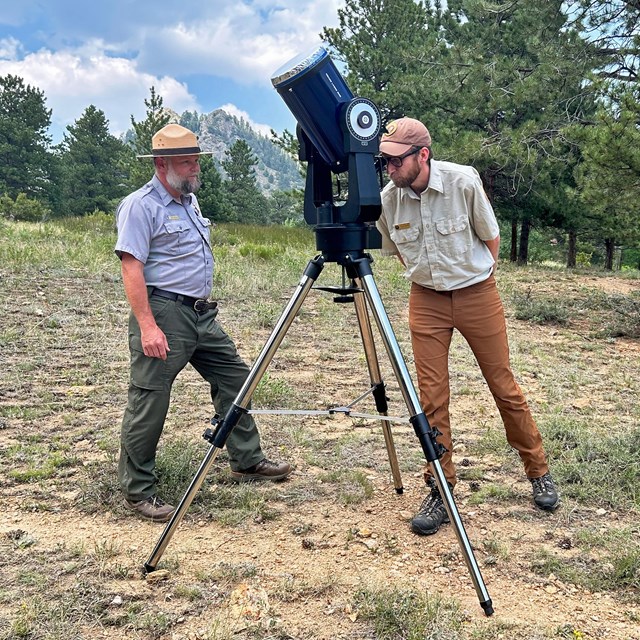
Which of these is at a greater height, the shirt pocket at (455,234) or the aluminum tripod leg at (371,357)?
the shirt pocket at (455,234)

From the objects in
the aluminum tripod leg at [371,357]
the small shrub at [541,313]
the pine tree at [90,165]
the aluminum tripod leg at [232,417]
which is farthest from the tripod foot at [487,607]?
the pine tree at [90,165]

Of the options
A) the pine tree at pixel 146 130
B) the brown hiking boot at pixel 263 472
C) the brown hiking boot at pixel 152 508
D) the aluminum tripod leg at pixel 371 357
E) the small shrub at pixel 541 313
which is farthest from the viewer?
the pine tree at pixel 146 130

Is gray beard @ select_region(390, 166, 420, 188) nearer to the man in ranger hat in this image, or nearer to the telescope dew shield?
the telescope dew shield

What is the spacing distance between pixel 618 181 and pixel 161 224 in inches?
254

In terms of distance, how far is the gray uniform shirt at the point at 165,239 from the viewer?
278 centimetres

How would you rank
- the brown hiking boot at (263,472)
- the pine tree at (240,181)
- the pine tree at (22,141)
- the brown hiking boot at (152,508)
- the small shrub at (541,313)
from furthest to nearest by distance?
the pine tree at (240,181) < the pine tree at (22,141) < the small shrub at (541,313) < the brown hiking boot at (263,472) < the brown hiking boot at (152,508)

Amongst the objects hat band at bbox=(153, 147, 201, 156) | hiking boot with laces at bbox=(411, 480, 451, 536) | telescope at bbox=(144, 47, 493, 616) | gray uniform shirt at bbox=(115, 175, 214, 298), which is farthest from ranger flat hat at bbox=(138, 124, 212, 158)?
hiking boot with laces at bbox=(411, 480, 451, 536)

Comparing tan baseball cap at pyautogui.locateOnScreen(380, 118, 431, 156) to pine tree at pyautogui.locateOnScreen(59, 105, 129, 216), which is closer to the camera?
tan baseball cap at pyautogui.locateOnScreen(380, 118, 431, 156)

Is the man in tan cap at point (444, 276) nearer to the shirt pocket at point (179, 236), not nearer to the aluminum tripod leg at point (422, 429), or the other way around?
the aluminum tripod leg at point (422, 429)

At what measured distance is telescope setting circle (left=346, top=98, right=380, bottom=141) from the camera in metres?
2.41

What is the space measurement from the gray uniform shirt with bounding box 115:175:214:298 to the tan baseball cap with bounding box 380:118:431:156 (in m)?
1.04

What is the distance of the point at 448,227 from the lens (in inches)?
113

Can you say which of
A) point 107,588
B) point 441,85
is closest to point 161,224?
point 107,588

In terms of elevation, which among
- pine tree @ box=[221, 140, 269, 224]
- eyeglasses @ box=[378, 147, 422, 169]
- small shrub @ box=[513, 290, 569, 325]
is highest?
pine tree @ box=[221, 140, 269, 224]
